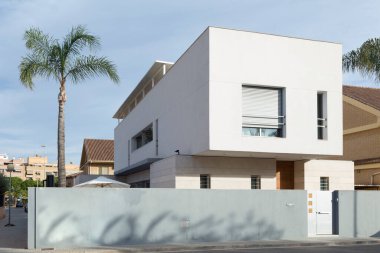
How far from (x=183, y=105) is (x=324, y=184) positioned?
7717 millimetres

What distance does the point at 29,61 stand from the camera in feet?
74.0

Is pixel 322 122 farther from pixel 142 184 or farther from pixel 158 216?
pixel 142 184

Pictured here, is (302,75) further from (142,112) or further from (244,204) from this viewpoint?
(142,112)

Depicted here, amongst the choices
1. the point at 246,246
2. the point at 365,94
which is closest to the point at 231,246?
the point at 246,246

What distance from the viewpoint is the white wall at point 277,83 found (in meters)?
21.1

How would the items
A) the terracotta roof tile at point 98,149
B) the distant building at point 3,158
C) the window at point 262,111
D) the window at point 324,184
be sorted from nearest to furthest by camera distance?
the window at point 262,111, the window at point 324,184, the terracotta roof tile at point 98,149, the distant building at point 3,158

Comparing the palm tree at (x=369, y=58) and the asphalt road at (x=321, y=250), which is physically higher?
the palm tree at (x=369, y=58)

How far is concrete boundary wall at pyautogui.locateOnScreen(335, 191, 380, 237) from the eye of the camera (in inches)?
822

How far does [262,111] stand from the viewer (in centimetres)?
2217

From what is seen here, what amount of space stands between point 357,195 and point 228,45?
8053 millimetres

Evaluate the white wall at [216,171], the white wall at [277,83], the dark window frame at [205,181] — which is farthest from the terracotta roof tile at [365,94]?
the dark window frame at [205,181]

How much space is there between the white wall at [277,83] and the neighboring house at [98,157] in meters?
37.9

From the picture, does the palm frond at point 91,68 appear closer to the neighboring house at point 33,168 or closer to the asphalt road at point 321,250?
the asphalt road at point 321,250

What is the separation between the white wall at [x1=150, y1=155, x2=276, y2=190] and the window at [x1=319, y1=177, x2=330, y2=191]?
256 cm
